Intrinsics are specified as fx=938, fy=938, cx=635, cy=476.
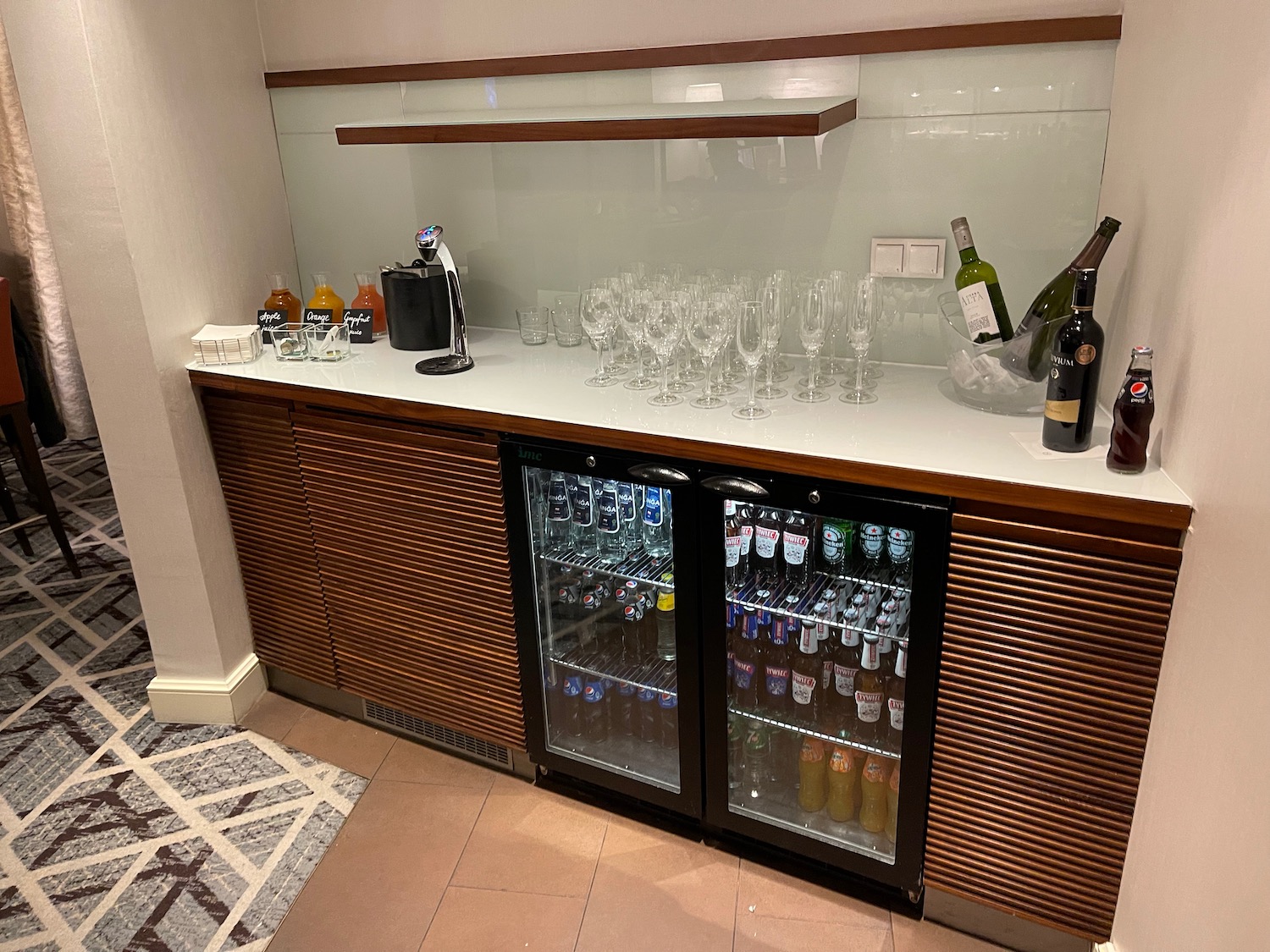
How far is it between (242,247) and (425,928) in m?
1.82

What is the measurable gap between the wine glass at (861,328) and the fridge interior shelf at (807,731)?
0.70m

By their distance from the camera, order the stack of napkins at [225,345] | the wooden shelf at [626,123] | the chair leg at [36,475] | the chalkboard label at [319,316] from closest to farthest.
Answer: the wooden shelf at [626,123] < the stack of napkins at [225,345] < the chalkboard label at [319,316] < the chair leg at [36,475]

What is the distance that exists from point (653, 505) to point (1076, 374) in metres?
0.87

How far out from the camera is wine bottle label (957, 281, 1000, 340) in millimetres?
1843

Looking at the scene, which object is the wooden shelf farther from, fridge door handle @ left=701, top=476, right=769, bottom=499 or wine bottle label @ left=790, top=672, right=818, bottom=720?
wine bottle label @ left=790, top=672, right=818, bottom=720

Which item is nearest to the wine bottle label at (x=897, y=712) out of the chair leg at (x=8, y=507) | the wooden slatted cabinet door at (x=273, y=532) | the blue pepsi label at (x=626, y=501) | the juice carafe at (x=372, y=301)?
the blue pepsi label at (x=626, y=501)

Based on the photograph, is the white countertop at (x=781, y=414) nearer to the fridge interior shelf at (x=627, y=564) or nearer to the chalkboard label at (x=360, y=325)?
the chalkboard label at (x=360, y=325)

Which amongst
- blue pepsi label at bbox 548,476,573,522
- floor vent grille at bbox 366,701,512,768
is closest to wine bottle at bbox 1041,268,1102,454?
blue pepsi label at bbox 548,476,573,522

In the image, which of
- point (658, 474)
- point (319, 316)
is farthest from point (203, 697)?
point (658, 474)

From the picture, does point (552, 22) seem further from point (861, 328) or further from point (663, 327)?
point (861, 328)

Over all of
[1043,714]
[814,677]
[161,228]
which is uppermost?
[161,228]

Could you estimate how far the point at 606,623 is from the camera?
7.36 feet

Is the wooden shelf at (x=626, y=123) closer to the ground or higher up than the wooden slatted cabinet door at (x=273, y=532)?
higher up

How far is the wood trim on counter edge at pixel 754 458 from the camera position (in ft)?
4.81
